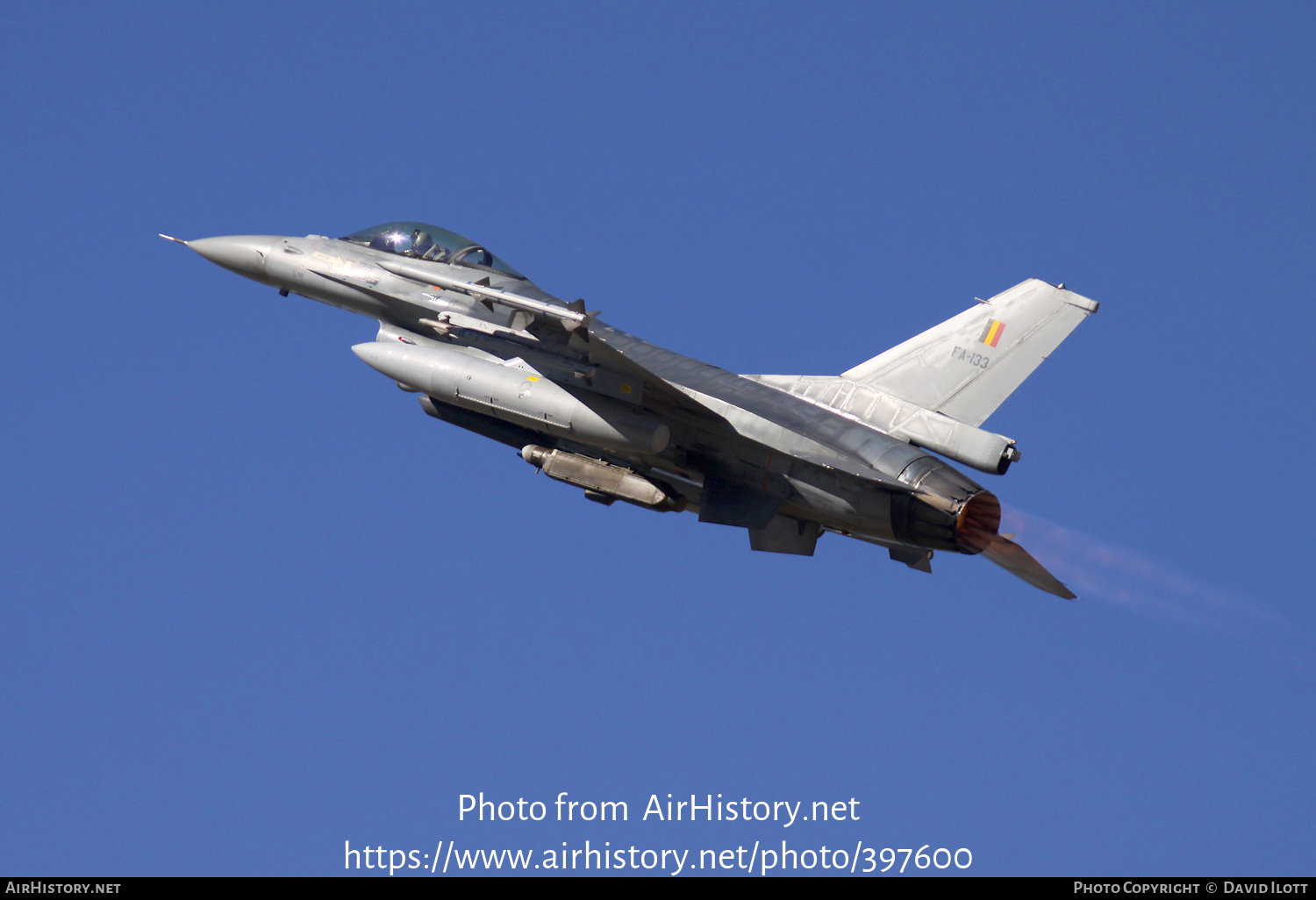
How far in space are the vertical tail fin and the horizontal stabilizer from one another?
1245mm

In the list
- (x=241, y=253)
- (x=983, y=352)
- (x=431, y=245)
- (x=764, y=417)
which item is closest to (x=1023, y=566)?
(x=983, y=352)

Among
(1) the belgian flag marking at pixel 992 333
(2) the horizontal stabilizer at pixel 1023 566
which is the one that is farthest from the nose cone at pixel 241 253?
(2) the horizontal stabilizer at pixel 1023 566

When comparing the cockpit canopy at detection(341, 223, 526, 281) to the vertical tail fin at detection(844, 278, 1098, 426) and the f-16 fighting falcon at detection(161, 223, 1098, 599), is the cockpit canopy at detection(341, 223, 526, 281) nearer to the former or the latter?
the f-16 fighting falcon at detection(161, 223, 1098, 599)

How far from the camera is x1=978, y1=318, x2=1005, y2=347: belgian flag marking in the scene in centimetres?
1464

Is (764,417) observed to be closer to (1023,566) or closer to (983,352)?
(983,352)

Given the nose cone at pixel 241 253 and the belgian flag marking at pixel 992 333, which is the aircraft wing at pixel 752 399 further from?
the nose cone at pixel 241 253

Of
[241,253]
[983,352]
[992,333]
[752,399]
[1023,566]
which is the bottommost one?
[1023,566]

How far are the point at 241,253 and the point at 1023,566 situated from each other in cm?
963

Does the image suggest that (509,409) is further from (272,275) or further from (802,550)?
(272,275)

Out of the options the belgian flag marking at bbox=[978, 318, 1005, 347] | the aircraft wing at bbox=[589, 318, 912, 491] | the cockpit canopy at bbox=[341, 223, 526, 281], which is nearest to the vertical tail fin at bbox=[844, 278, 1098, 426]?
the belgian flag marking at bbox=[978, 318, 1005, 347]

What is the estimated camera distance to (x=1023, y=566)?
1443 cm

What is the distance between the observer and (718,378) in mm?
15078

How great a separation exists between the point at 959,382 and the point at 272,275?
8.09 metres

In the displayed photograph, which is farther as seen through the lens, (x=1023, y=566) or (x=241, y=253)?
(x=241, y=253)
